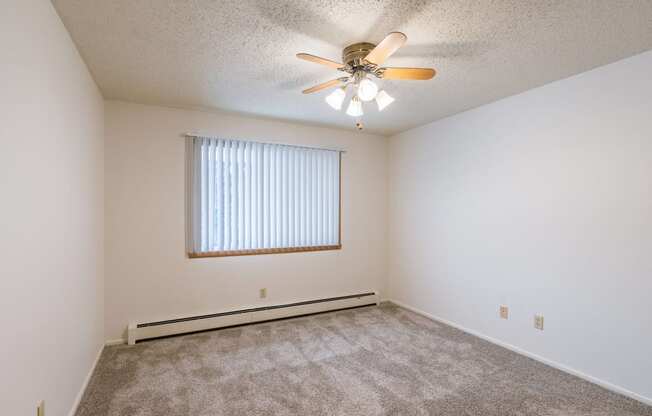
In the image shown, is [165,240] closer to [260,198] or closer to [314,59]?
[260,198]

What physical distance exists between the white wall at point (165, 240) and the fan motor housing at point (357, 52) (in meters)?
1.98

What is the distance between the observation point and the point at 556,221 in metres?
2.71

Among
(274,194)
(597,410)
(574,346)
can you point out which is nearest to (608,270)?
(574,346)

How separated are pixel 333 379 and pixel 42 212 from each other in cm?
217

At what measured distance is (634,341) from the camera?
2252mm

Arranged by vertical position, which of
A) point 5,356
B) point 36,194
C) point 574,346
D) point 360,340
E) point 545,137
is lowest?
point 360,340

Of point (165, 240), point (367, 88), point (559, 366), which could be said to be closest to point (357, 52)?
point (367, 88)

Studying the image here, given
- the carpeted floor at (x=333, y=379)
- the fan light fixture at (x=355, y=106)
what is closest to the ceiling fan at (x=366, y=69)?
the fan light fixture at (x=355, y=106)

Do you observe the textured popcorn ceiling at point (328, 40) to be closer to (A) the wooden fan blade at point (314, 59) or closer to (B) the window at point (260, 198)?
(A) the wooden fan blade at point (314, 59)

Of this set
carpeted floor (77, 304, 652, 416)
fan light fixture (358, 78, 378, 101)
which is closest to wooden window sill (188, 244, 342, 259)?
carpeted floor (77, 304, 652, 416)

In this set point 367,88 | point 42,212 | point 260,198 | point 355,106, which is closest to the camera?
point 42,212

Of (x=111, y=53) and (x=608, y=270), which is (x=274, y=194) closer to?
(x=111, y=53)

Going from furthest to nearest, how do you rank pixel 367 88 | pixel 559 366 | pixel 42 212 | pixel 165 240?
pixel 165 240 < pixel 559 366 < pixel 367 88 < pixel 42 212

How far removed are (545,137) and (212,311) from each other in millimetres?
Answer: 3709
